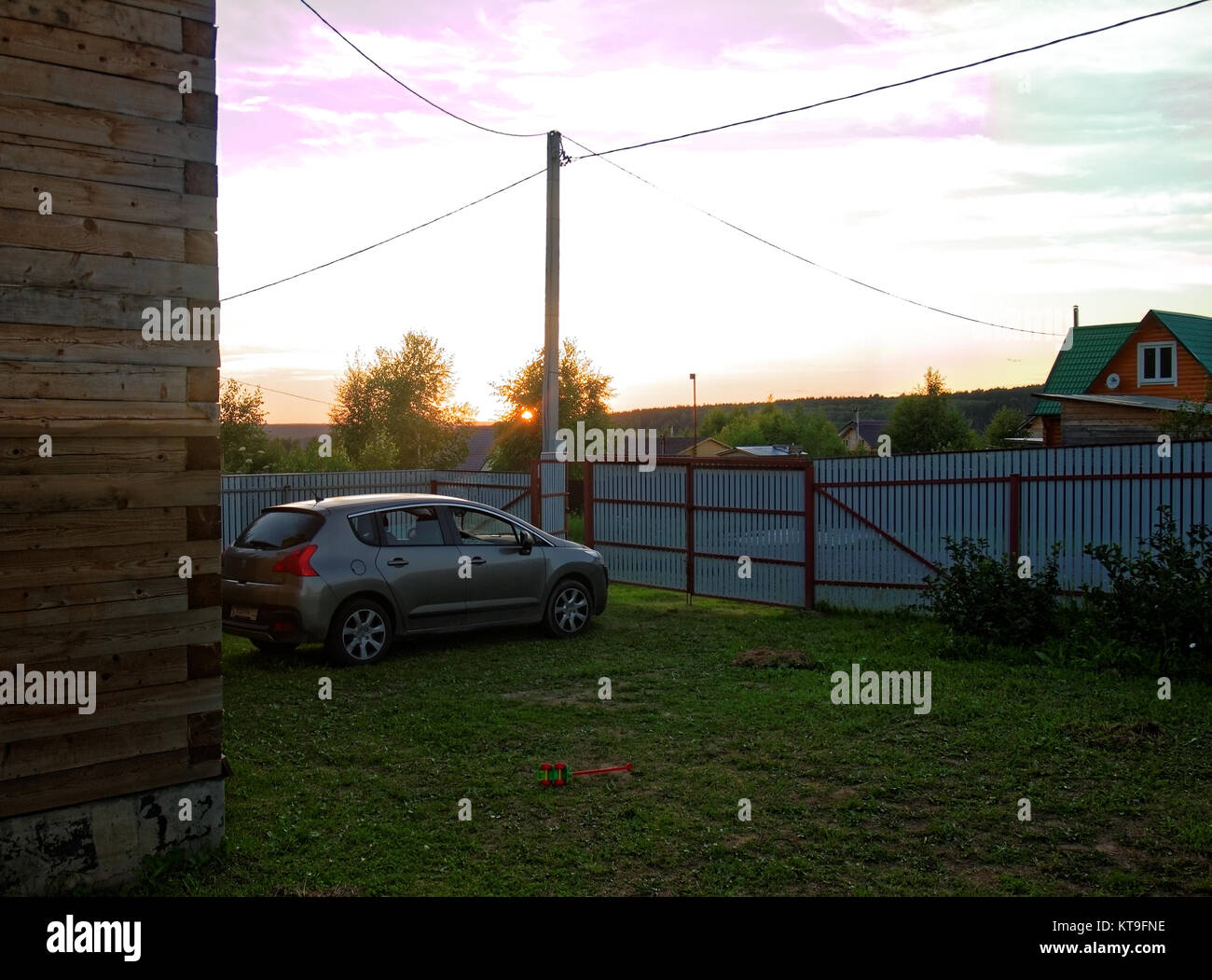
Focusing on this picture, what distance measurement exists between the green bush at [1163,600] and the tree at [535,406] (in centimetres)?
2570

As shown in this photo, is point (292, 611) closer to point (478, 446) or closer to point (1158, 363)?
point (1158, 363)

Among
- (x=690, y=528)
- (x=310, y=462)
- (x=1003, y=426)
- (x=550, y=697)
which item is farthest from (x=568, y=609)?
(x=1003, y=426)

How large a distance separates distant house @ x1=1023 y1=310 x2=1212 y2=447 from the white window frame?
3 centimetres

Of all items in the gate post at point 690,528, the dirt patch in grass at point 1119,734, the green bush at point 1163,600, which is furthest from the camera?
the gate post at point 690,528

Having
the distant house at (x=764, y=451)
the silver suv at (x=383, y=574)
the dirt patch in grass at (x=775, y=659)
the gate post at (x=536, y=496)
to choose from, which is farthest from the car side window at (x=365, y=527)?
the distant house at (x=764, y=451)

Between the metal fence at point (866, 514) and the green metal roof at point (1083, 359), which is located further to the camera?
the green metal roof at point (1083, 359)

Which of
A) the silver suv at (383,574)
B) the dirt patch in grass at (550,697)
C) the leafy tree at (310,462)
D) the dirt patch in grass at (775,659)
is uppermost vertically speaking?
the leafy tree at (310,462)

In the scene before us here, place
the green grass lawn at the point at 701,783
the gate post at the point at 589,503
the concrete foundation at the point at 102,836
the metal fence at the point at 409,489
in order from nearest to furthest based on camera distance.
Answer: the concrete foundation at the point at 102,836 < the green grass lawn at the point at 701,783 < the gate post at the point at 589,503 < the metal fence at the point at 409,489

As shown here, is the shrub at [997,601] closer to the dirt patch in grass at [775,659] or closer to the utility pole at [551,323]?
the dirt patch in grass at [775,659]

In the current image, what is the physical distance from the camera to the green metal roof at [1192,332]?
3378 cm

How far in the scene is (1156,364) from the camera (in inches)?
1375
